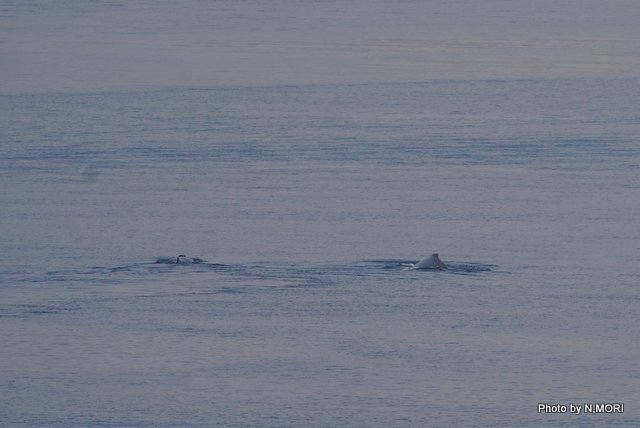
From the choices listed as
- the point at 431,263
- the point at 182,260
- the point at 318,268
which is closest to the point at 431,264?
the point at 431,263

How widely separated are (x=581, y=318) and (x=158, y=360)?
3517mm

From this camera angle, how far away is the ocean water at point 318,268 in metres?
13.6

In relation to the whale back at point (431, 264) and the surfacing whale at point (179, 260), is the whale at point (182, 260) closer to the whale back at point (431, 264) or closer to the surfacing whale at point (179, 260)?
the surfacing whale at point (179, 260)

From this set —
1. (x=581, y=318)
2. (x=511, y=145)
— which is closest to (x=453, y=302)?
(x=581, y=318)

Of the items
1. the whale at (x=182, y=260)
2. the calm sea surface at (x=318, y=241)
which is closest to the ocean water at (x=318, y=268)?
the calm sea surface at (x=318, y=241)

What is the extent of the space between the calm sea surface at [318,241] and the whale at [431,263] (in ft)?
0.45

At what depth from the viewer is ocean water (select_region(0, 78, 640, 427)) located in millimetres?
13586

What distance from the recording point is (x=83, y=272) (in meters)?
17.4

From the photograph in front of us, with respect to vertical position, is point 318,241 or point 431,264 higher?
point 318,241

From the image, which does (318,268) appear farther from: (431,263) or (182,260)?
(182,260)

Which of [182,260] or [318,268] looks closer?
[318,268]

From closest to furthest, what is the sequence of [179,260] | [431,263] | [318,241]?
1. [431,263]
2. [179,260]
3. [318,241]

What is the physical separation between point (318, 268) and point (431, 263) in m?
1.06

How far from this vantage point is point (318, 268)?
57.6 feet
